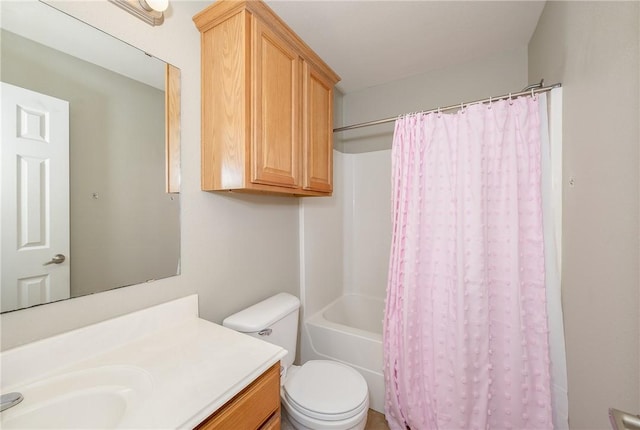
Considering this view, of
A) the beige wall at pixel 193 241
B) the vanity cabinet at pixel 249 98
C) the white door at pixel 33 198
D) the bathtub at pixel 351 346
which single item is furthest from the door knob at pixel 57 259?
the bathtub at pixel 351 346

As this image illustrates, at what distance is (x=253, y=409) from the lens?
79cm

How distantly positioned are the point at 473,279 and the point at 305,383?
3.38 feet

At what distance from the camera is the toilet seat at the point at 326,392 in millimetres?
1129

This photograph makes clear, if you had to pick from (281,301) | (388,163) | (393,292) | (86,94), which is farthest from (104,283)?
(388,163)

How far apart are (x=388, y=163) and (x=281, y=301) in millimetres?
1566

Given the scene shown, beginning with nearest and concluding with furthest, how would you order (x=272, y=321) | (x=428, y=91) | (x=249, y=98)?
(x=249, y=98) < (x=272, y=321) < (x=428, y=91)

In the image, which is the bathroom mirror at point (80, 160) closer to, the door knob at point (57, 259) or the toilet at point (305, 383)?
the door knob at point (57, 259)

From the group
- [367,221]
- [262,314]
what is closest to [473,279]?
[262,314]

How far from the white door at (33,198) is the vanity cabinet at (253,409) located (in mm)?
659

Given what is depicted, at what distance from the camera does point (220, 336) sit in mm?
990

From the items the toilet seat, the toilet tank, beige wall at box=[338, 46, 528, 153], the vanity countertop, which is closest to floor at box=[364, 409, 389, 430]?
the toilet seat

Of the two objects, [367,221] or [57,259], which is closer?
[57,259]

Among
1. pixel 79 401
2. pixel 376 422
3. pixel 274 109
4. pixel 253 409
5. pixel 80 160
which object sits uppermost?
pixel 274 109

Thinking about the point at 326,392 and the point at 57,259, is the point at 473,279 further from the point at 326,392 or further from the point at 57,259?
the point at 57,259
